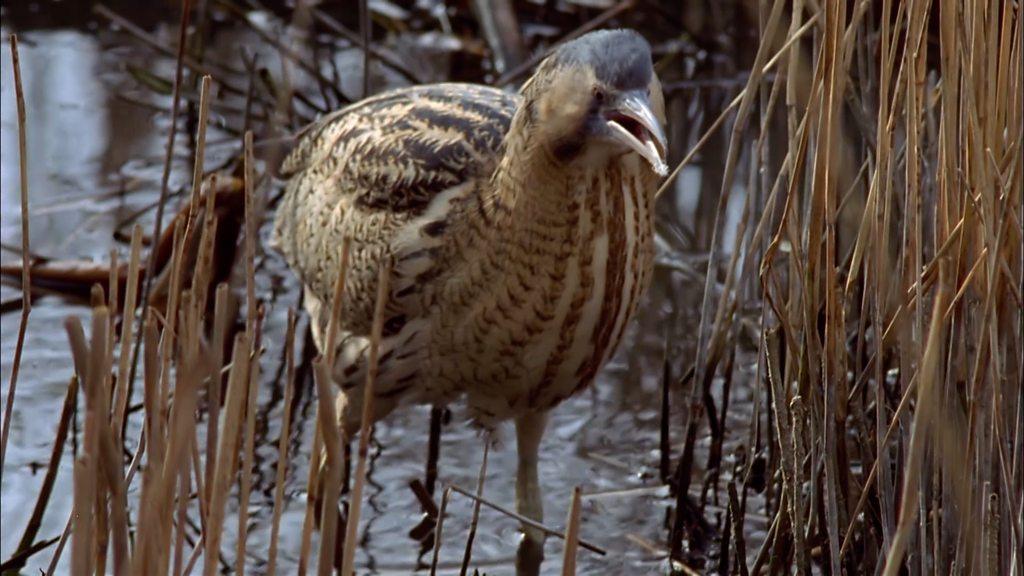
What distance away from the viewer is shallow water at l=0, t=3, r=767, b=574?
341 cm

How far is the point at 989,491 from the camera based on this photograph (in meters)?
2.11

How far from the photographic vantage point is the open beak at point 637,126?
2.50 metres

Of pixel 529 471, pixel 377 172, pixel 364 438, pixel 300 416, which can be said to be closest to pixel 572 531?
pixel 364 438

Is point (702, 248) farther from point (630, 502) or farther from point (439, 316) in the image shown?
point (439, 316)

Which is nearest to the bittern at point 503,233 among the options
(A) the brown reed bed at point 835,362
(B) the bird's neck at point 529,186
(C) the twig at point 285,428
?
(B) the bird's neck at point 529,186

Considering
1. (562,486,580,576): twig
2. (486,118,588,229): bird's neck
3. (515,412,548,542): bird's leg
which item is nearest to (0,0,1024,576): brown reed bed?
(562,486,580,576): twig

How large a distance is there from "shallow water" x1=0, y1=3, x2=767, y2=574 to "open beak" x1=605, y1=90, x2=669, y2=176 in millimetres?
1048

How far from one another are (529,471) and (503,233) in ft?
2.28

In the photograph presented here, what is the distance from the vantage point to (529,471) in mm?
3441

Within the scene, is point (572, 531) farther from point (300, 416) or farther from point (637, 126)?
point (300, 416)

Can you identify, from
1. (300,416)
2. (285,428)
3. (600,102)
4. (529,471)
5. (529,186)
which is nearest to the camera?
(285,428)

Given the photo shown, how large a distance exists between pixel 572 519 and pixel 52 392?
91.6 inches

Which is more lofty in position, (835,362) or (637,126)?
(637,126)

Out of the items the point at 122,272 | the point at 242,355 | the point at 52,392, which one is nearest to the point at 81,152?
the point at 122,272
